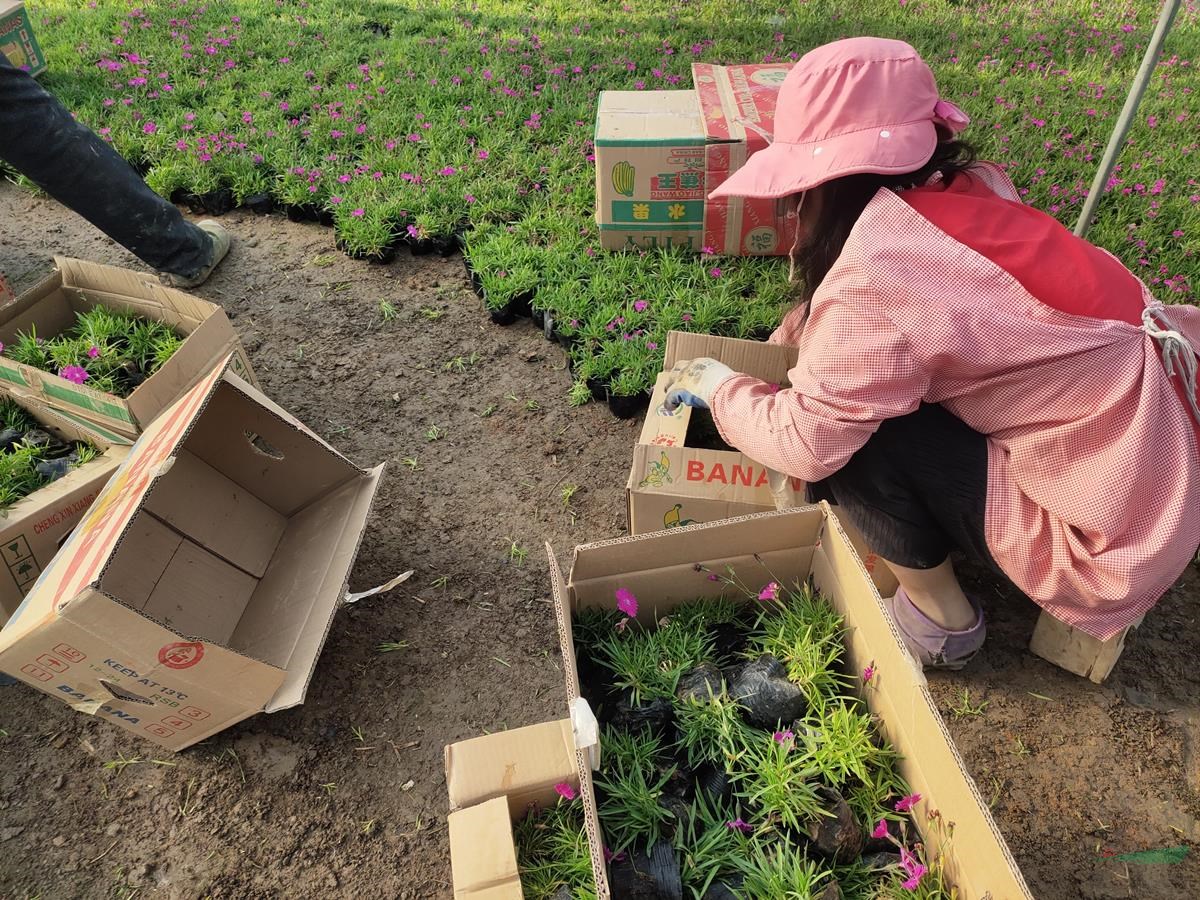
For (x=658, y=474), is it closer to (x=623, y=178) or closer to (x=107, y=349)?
(x=623, y=178)

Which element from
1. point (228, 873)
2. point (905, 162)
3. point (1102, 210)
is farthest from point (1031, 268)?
point (1102, 210)

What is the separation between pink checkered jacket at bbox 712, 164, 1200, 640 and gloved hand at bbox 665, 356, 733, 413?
29 cm

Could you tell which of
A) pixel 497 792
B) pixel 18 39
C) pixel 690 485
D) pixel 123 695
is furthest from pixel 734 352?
pixel 18 39

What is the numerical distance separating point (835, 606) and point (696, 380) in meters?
0.66

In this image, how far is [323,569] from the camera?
6.88 ft

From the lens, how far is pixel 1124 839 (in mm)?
1762

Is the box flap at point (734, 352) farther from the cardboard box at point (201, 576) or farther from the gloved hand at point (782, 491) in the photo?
the cardboard box at point (201, 576)

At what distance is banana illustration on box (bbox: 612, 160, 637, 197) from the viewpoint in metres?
3.12

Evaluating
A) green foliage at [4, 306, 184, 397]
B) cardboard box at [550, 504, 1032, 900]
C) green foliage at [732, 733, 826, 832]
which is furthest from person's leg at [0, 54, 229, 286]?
green foliage at [732, 733, 826, 832]

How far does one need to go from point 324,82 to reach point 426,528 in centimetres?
358

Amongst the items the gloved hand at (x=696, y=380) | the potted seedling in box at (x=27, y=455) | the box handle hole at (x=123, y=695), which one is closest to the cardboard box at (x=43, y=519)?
the potted seedling in box at (x=27, y=455)

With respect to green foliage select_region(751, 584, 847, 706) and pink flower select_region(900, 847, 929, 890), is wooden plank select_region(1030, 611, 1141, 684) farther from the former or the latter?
Result: pink flower select_region(900, 847, 929, 890)

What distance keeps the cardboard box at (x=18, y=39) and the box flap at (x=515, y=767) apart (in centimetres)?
544

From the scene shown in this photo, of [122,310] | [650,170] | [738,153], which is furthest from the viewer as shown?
[650,170]
